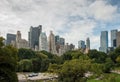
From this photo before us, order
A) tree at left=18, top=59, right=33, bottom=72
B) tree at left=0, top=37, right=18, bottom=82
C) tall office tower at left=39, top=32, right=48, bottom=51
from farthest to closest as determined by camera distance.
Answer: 1. tall office tower at left=39, top=32, right=48, bottom=51
2. tree at left=18, top=59, right=33, bottom=72
3. tree at left=0, top=37, right=18, bottom=82

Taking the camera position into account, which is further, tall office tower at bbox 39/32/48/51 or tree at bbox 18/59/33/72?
tall office tower at bbox 39/32/48/51

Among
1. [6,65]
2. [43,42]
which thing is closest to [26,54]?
[6,65]

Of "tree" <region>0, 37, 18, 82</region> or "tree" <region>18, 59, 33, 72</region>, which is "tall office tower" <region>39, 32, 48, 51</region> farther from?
"tree" <region>0, 37, 18, 82</region>

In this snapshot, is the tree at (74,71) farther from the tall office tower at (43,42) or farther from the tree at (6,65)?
the tall office tower at (43,42)

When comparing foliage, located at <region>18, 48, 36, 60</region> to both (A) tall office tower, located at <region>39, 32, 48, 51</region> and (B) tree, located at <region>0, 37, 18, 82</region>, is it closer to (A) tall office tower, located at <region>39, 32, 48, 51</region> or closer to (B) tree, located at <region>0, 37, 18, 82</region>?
(B) tree, located at <region>0, 37, 18, 82</region>

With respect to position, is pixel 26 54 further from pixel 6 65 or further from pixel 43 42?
pixel 43 42

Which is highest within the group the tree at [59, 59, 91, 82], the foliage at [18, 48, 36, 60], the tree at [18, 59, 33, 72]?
the foliage at [18, 48, 36, 60]

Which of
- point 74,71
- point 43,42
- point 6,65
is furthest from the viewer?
point 43,42

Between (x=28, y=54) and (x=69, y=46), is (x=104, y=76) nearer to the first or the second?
(x=28, y=54)

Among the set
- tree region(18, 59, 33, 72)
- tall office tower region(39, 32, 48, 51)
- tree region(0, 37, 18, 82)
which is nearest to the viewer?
tree region(0, 37, 18, 82)

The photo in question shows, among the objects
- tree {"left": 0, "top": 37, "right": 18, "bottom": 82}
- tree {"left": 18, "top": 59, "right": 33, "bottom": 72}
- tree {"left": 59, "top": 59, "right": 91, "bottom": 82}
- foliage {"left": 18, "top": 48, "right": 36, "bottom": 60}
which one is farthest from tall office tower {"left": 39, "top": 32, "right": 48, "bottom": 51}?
tree {"left": 0, "top": 37, "right": 18, "bottom": 82}

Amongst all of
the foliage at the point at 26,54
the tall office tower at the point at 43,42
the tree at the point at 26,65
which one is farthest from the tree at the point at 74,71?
the tall office tower at the point at 43,42

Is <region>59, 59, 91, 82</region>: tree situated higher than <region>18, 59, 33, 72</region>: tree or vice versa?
<region>59, 59, 91, 82</region>: tree

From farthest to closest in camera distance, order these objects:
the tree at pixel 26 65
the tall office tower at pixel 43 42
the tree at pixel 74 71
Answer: the tall office tower at pixel 43 42
the tree at pixel 26 65
the tree at pixel 74 71
